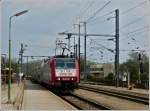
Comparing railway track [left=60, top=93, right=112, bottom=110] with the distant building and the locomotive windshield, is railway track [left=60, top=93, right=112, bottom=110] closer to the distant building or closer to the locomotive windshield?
the locomotive windshield

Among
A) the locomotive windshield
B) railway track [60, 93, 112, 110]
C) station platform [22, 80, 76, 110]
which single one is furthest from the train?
railway track [60, 93, 112, 110]

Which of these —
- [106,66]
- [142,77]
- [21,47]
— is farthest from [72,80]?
[106,66]

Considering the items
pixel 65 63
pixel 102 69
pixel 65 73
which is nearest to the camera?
pixel 65 73

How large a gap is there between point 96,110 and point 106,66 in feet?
416

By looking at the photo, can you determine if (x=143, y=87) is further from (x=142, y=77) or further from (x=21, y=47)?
(x=21, y=47)

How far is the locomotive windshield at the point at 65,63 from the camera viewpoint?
38.1 m

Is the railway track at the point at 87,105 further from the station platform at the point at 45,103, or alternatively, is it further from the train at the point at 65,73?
the train at the point at 65,73

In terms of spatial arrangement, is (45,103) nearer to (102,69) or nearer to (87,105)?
(87,105)

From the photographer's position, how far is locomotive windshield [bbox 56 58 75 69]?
38.1 m

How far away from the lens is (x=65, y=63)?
38.3 m

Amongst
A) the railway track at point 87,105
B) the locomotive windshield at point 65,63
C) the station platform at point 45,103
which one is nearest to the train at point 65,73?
the locomotive windshield at point 65,63

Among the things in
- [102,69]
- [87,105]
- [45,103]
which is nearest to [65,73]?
[45,103]

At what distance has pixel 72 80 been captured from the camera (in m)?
37.3

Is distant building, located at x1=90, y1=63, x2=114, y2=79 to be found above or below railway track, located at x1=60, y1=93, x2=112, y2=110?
above
